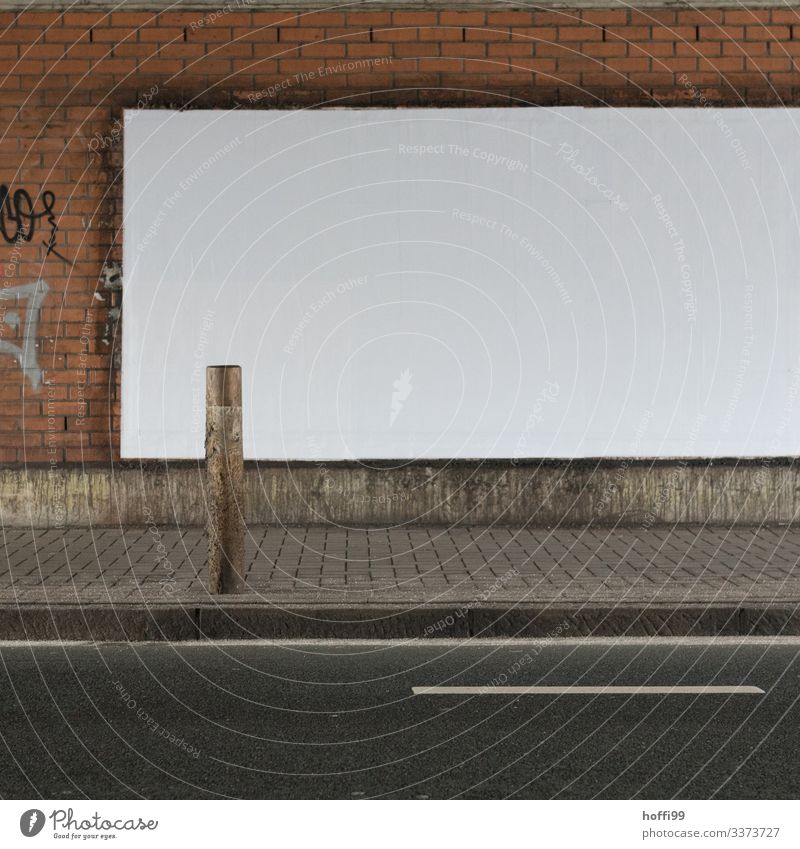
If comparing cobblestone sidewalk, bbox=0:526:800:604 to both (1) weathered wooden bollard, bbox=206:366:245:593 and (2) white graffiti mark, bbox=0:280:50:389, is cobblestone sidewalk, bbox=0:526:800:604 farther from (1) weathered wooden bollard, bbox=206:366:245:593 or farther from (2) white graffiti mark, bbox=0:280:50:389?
(2) white graffiti mark, bbox=0:280:50:389

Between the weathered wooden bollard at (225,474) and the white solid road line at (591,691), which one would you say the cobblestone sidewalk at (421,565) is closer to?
the weathered wooden bollard at (225,474)

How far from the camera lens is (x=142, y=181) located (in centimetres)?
1148

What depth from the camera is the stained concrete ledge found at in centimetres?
742

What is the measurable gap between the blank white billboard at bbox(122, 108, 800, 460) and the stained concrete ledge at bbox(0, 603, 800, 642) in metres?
4.13

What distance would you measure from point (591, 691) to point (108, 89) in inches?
282

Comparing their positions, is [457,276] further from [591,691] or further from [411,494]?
[591,691]

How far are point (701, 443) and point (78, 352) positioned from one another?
497cm

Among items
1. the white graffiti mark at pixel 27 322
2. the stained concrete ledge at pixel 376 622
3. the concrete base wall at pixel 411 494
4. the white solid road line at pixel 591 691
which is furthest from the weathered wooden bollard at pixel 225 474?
the white graffiti mark at pixel 27 322

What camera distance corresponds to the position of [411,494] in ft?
37.8

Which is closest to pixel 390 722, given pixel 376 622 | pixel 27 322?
pixel 376 622

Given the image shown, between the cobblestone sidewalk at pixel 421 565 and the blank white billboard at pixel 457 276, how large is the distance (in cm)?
91

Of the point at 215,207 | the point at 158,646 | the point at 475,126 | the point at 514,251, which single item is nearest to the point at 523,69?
the point at 475,126

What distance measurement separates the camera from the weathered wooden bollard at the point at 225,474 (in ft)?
25.9

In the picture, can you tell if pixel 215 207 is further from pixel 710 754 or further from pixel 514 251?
pixel 710 754
